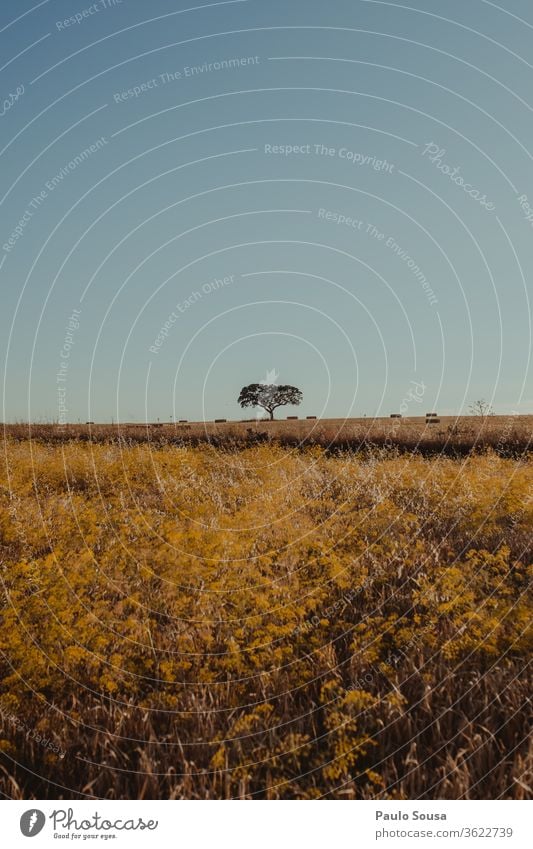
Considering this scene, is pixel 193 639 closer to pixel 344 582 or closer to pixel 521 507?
pixel 344 582

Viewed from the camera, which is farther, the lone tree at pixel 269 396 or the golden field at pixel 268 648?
the lone tree at pixel 269 396

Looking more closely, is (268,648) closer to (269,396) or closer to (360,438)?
(360,438)
